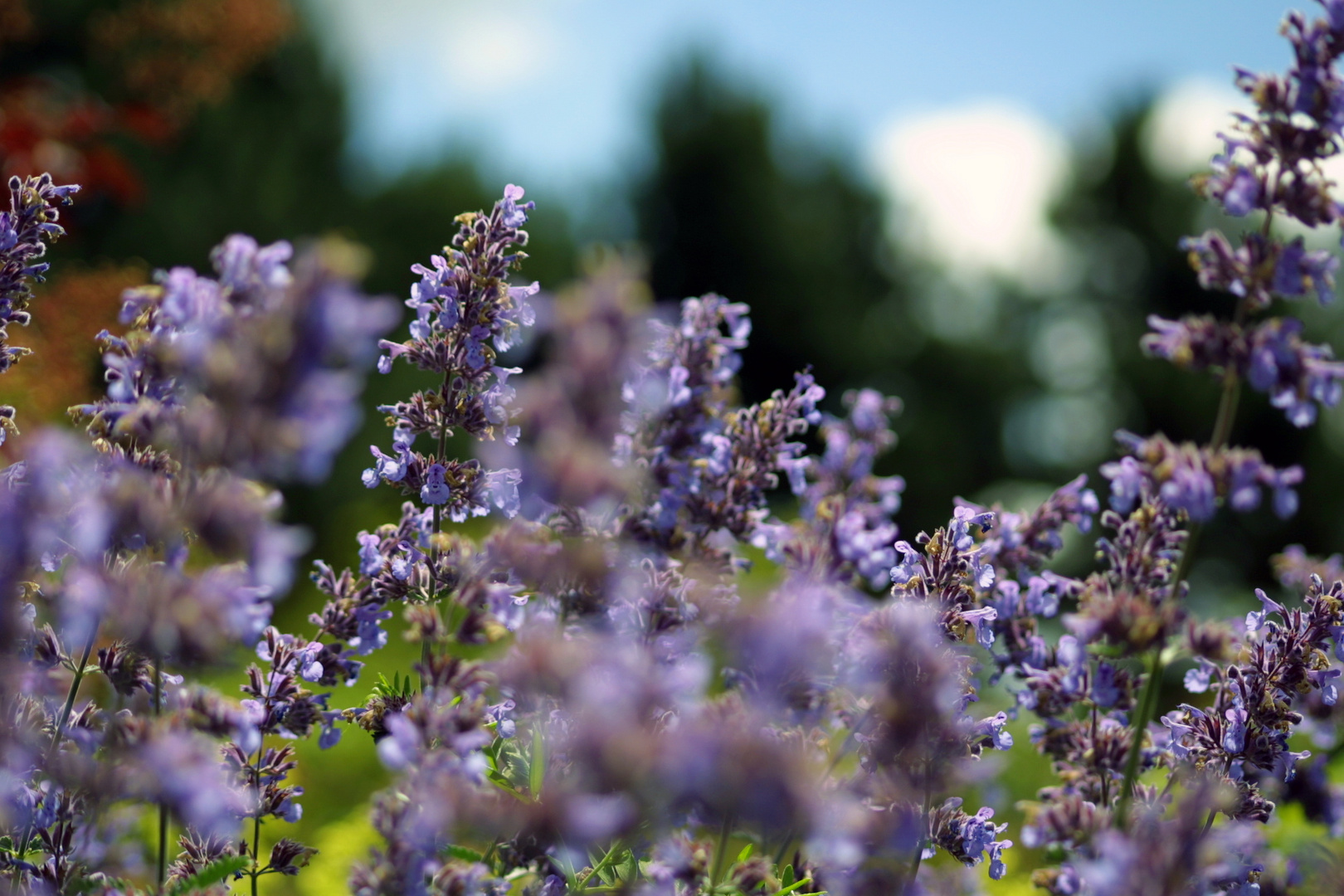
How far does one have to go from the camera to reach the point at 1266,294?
172 centimetres

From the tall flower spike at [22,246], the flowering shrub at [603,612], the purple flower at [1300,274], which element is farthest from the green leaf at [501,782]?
the purple flower at [1300,274]

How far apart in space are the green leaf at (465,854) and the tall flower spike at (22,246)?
118 cm

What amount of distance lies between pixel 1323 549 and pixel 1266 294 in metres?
22.2

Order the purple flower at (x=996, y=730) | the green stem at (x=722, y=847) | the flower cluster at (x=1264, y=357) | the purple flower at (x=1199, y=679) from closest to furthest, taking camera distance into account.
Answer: the green stem at (x=722, y=847), the flower cluster at (x=1264, y=357), the purple flower at (x=996, y=730), the purple flower at (x=1199, y=679)

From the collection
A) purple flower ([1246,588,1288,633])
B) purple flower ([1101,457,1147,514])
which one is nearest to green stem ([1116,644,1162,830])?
purple flower ([1101,457,1147,514])

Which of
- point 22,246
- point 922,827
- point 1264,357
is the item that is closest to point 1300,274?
point 1264,357

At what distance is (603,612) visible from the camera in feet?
5.36

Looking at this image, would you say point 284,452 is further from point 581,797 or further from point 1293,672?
point 1293,672

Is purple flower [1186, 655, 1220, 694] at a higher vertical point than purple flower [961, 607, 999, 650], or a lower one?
higher

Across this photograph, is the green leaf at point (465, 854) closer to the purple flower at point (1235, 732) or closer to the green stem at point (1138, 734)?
the green stem at point (1138, 734)

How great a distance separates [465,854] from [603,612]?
419mm

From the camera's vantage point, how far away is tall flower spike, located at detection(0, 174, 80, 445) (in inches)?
78.8

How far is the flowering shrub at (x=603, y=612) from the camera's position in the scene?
1.22m

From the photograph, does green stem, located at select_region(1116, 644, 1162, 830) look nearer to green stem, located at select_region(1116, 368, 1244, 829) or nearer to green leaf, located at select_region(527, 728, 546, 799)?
green stem, located at select_region(1116, 368, 1244, 829)
